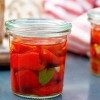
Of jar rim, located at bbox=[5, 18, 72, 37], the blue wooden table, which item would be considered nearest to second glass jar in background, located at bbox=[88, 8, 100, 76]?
the blue wooden table

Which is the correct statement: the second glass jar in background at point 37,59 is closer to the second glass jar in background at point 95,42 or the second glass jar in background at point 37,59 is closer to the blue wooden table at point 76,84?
the blue wooden table at point 76,84

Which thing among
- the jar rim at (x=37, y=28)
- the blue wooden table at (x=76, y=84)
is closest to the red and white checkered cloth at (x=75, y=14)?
the blue wooden table at (x=76, y=84)

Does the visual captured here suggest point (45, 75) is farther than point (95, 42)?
No

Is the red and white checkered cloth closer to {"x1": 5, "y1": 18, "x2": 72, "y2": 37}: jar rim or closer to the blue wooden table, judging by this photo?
the blue wooden table

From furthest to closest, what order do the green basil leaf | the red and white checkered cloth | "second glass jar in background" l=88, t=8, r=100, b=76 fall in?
1. the red and white checkered cloth
2. "second glass jar in background" l=88, t=8, r=100, b=76
3. the green basil leaf

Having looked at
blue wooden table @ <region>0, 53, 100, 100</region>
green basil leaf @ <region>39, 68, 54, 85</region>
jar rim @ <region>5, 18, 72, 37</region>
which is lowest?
blue wooden table @ <region>0, 53, 100, 100</region>

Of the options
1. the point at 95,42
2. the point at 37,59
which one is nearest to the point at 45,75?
the point at 37,59

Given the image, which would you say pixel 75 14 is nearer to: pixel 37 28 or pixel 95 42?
pixel 95 42
